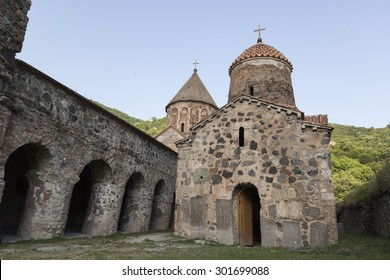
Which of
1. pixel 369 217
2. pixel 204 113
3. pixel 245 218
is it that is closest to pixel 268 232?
pixel 245 218

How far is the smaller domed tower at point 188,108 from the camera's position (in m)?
23.4

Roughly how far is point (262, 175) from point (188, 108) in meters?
14.9

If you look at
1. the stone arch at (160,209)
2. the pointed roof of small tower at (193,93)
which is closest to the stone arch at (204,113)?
the pointed roof of small tower at (193,93)

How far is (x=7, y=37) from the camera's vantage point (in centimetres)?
671

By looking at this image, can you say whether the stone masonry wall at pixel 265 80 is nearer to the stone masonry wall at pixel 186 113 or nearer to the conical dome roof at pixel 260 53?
the conical dome roof at pixel 260 53

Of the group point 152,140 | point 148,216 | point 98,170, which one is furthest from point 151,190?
point 98,170

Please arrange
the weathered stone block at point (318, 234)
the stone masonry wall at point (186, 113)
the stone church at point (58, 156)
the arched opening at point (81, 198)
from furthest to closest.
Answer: the stone masonry wall at point (186, 113) < the arched opening at point (81, 198) < the weathered stone block at point (318, 234) < the stone church at point (58, 156)

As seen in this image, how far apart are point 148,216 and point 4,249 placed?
24.3 feet

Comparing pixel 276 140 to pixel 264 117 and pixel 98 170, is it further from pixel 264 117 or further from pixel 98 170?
pixel 98 170

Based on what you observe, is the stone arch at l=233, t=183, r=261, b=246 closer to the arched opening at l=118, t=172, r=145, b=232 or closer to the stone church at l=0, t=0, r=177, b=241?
the stone church at l=0, t=0, r=177, b=241

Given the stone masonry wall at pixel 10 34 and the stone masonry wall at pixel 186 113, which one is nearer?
the stone masonry wall at pixel 10 34

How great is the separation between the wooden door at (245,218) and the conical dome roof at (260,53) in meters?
7.68

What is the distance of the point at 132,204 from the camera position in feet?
41.9

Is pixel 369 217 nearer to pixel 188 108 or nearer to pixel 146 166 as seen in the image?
pixel 146 166
